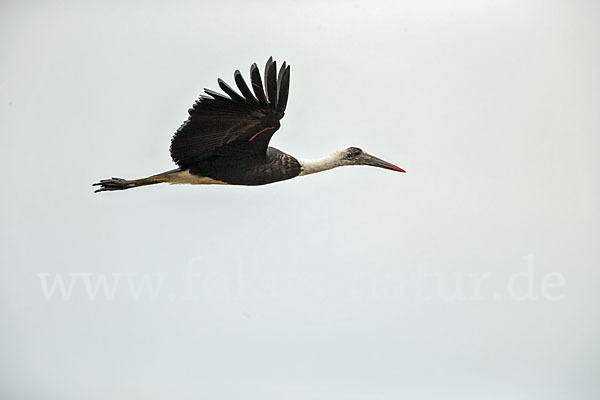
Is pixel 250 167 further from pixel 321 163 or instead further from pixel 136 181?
pixel 136 181

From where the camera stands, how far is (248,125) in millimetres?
3523

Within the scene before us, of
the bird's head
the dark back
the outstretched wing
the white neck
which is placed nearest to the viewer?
the outstretched wing

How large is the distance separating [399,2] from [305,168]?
143cm

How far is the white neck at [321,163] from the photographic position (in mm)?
3848

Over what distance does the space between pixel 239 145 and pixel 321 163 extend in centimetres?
47

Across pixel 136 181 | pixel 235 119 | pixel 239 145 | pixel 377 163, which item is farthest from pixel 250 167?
pixel 377 163

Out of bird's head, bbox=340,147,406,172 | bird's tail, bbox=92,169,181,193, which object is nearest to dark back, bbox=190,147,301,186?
bird's tail, bbox=92,169,181,193

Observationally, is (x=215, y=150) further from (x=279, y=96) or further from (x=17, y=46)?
(x=17, y=46)

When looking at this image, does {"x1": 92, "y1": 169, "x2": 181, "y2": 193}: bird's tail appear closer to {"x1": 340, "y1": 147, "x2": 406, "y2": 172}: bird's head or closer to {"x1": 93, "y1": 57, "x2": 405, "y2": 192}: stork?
{"x1": 93, "y1": 57, "x2": 405, "y2": 192}: stork

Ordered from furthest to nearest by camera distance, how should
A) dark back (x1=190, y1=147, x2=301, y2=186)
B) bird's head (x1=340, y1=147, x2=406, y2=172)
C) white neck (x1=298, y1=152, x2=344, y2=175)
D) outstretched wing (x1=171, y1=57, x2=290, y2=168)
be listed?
bird's head (x1=340, y1=147, x2=406, y2=172), white neck (x1=298, y1=152, x2=344, y2=175), dark back (x1=190, y1=147, x2=301, y2=186), outstretched wing (x1=171, y1=57, x2=290, y2=168)

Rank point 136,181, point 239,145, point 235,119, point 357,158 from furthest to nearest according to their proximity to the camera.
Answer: point 357,158 → point 136,181 → point 239,145 → point 235,119

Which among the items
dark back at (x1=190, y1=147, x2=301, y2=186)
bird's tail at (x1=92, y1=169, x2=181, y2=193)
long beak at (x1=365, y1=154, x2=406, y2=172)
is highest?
long beak at (x1=365, y1=154, x2=406, y2=172)

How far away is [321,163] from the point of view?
388cm

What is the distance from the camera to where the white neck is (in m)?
3.85
